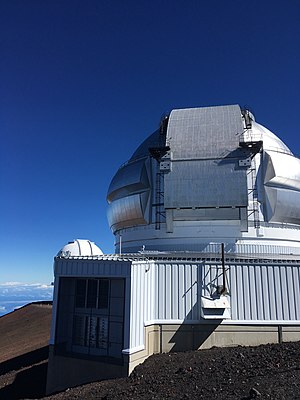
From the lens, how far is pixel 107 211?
25156mm

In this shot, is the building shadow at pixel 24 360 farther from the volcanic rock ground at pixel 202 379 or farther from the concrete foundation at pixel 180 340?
the concrete foundation at pixel 180 340

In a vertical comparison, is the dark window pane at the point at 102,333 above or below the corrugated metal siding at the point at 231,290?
below

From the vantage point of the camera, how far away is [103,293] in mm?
13328

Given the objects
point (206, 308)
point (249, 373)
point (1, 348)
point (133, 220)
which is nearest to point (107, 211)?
point (133, 220)

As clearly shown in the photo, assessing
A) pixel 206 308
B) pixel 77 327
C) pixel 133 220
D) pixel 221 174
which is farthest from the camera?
pixel 133 220

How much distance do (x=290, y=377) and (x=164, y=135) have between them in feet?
54.2

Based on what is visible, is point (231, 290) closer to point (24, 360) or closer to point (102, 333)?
point (102, 333)

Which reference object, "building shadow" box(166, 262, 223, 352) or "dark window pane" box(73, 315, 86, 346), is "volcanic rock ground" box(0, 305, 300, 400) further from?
"dark window pane" box(73, 315, 86, 346)

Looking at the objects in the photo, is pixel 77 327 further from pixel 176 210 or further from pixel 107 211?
pixel 107 211

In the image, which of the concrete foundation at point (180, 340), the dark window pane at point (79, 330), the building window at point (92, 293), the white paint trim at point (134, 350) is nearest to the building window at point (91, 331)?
the dark window pane at point (79, 330)

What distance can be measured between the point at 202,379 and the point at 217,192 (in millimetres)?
11160

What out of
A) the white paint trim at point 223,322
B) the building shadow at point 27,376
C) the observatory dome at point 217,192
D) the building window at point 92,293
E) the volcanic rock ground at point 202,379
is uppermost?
the observatory dome at point 217,192

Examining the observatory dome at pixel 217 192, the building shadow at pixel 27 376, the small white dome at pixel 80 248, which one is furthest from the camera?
the small white dome at pixel 80 248

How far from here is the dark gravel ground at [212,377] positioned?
24.3ft
